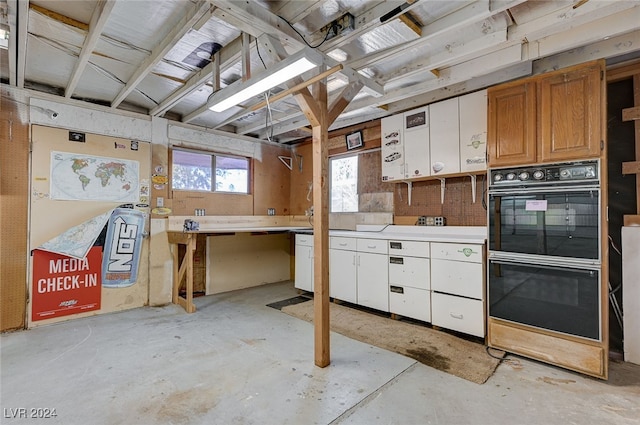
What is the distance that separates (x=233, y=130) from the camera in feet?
16.4

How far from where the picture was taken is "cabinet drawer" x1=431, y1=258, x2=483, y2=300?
110 inches

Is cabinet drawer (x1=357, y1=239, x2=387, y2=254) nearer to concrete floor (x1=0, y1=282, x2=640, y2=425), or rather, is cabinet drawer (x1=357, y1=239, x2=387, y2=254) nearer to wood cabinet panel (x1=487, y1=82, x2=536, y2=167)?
concrete floor (x1=0, y1=282, x2=640, y2=425)

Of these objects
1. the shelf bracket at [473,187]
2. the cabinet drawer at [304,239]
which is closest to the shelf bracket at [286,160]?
the cabinet drawer at [304,239]

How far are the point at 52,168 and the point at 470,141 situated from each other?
4.57 metres

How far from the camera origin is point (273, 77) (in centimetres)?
220

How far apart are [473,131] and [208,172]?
3684mm

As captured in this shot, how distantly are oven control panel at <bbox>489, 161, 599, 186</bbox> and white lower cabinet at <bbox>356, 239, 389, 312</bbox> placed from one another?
4.43 ft

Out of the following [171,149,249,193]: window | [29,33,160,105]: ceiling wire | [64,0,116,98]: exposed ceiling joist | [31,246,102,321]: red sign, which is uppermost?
[29,33,160,105]: ceiling wire

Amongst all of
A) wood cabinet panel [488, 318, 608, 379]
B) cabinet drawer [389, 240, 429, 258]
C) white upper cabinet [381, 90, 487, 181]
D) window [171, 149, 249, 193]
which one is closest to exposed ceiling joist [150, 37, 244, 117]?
window [171, 149, 249, 193]

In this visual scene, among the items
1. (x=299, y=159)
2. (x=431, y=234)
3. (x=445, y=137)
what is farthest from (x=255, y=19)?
(x=299, y=159)

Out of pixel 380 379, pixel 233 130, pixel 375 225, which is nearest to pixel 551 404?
pixel 380 379

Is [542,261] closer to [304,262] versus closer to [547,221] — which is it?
[547,221]

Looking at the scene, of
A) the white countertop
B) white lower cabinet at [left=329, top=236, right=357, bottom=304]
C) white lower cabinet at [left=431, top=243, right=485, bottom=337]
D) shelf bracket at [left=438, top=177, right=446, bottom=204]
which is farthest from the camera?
white lower cabinet at [left=329, top=236, right=357, bottom=304]

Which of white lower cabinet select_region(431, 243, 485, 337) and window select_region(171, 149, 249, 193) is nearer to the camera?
white lower cabinet select_region(431, 243, 485, 337)
